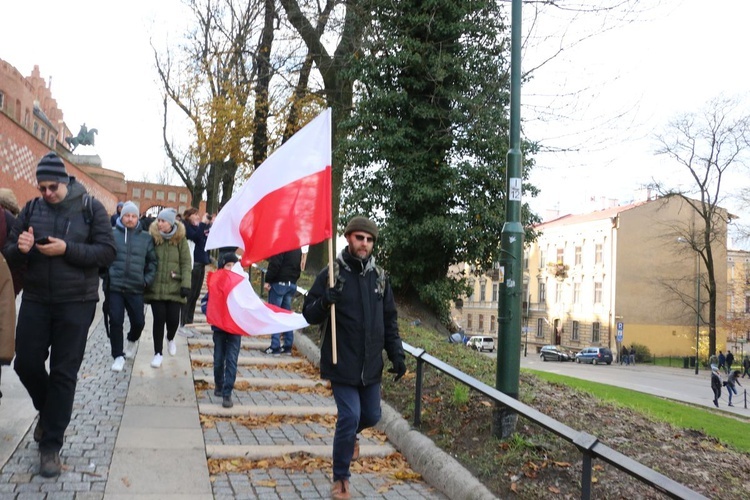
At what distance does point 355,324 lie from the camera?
5133mm

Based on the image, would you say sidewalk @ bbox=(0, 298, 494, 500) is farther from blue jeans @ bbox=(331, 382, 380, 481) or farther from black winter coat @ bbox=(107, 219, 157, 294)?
black winter coat @ bbox=(107, 219, 157, 294)

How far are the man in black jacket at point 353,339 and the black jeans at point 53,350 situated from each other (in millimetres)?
1617

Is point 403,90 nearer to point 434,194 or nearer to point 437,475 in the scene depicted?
point 434,194

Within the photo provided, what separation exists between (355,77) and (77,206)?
11.4 meters

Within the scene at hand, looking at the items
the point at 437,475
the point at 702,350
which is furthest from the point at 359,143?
the point at 702,350

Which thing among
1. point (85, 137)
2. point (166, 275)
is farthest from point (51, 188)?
point (85, 137)

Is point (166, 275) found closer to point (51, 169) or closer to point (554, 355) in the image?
point (51, 169)

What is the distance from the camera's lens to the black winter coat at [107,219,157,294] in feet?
27.7

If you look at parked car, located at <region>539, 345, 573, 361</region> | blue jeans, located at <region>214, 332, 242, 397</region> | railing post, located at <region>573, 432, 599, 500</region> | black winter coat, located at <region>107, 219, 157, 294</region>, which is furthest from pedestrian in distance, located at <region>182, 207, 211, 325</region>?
parked car, located at <region>539, 345, 573, 361</region>

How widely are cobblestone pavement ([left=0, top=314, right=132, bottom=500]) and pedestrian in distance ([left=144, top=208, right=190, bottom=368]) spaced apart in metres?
0.81

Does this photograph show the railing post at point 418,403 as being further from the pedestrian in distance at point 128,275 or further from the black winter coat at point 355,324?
the pedestrian in distance at point 128,275

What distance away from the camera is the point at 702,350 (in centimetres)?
5784

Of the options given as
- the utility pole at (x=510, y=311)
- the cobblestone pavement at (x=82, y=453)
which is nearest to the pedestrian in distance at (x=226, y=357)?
the cobblestone pavement at (x=82, y=453)

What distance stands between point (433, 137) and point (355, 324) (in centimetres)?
1046
